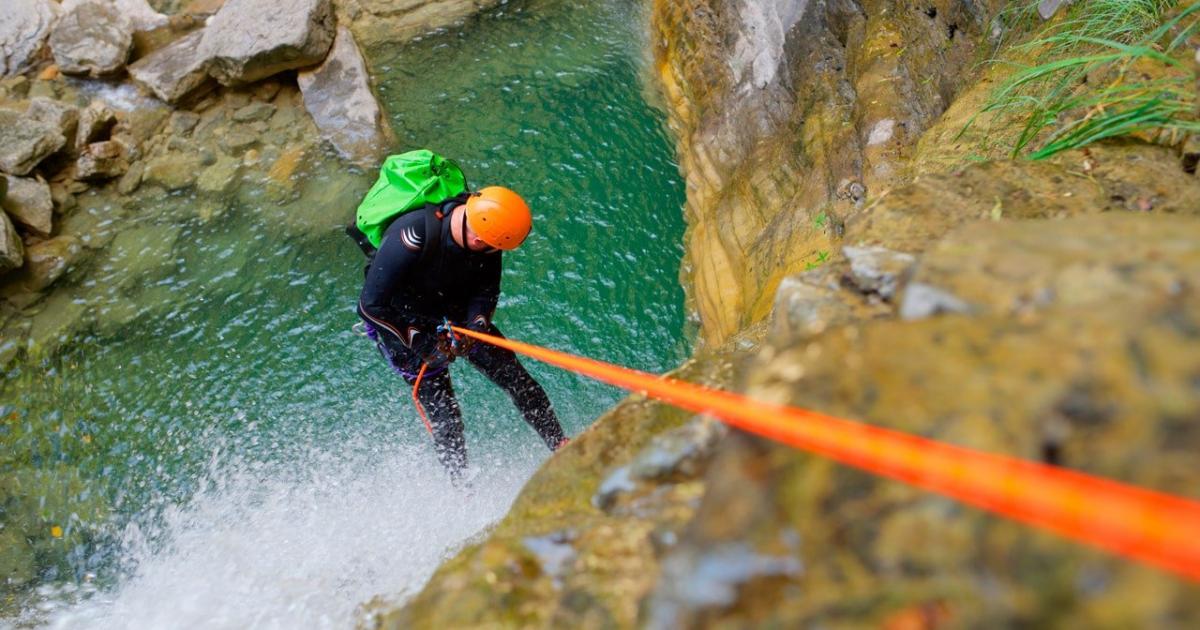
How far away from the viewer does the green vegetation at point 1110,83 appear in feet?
8.05

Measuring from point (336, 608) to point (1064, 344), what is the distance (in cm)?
226

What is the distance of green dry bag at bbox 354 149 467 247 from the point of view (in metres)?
3.46

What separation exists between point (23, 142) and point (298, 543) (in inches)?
205

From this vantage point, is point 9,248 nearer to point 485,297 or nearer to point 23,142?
point 23,142

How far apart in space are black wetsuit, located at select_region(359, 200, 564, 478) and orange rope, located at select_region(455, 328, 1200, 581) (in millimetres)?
2329

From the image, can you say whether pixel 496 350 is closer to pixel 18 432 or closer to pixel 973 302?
pixel 973 302

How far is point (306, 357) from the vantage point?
215 inches

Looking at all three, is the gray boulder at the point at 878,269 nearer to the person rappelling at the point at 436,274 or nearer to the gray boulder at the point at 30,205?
the person rappelling at the point at 436,274

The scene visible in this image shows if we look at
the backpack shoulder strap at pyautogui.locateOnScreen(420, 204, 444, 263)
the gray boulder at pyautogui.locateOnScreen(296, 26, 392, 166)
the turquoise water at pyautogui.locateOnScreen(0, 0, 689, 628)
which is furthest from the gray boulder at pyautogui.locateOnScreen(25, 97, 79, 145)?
the backpack shoulder strap at pyautogui.locateOnScreen(420, 204, 444, 263)

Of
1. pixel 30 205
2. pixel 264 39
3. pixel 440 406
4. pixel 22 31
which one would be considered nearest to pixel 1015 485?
pixel 440 406

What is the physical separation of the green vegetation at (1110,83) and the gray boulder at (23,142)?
24.3 feet

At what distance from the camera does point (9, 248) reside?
5637 millimetres

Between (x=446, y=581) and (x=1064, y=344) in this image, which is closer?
(x=1064, y=344)

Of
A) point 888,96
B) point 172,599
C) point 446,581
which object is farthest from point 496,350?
point 888,96
